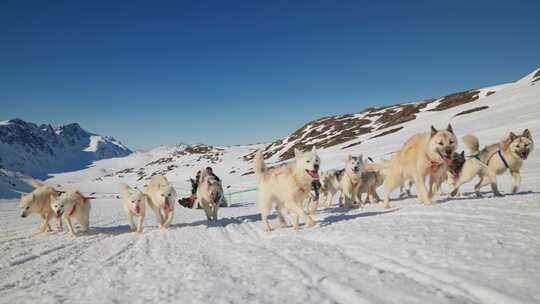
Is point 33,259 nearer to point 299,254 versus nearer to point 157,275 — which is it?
point 157,275

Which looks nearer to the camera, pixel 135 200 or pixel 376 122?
pixel 135 200

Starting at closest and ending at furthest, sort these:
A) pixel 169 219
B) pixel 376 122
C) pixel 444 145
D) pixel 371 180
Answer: pixel 444 145, pixel 169 219, pixel 371 180, pixel 376 122

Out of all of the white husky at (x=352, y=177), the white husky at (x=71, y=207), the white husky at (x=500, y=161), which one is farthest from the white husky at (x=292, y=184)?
the white husky at (x=71, y=207)

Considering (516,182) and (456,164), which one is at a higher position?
(456,164)

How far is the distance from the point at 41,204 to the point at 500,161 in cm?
1235

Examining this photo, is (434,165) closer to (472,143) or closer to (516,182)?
(472,143)

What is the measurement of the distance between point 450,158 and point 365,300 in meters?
5.04

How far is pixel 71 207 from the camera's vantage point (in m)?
7.82

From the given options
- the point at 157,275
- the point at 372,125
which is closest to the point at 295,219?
the point at 157,275

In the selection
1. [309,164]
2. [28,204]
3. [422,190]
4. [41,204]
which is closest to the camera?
[309,164]

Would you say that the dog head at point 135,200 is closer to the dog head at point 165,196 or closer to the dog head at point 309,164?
the dog head at point 165,196

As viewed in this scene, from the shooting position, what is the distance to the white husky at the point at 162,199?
7.86 metres

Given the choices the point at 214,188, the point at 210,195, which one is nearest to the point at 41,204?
the point at 210,195

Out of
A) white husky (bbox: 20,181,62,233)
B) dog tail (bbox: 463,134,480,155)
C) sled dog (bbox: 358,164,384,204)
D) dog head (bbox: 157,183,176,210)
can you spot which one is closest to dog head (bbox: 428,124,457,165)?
dog tail (bbox: 463,134,480,155)
